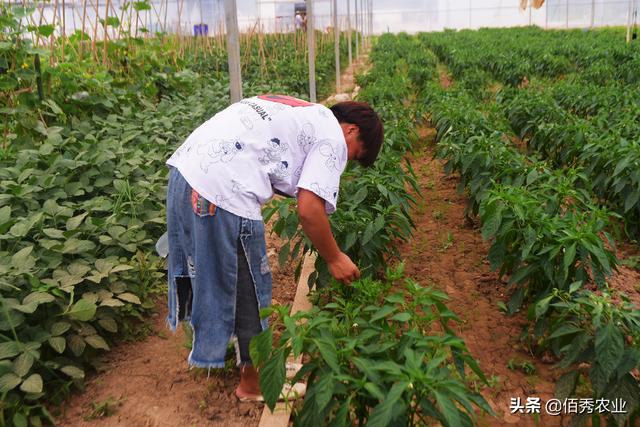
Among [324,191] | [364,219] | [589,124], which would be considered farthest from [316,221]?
[589,124]

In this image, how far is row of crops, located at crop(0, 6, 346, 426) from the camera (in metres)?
2.46

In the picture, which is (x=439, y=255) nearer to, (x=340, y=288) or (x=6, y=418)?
(x=340, y=288)

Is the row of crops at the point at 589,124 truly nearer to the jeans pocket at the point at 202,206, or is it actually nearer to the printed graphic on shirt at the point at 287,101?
the printed graphic on shirt at the point at 287,101

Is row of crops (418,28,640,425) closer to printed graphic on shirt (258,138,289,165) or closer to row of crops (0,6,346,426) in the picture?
printed graphic on shirt (258,138,289,165)

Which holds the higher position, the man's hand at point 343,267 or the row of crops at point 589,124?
the row of crops at point 589,124

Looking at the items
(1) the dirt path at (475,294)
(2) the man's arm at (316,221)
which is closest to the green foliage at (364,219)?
(1) the dirt path at (475,294)

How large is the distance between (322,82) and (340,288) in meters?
10.8

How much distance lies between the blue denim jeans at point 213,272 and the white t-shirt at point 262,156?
0.07 meters

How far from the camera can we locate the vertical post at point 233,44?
461 centimetres

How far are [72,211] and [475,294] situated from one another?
88.9 inches

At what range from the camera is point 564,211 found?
406cm

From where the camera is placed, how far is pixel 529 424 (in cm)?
241

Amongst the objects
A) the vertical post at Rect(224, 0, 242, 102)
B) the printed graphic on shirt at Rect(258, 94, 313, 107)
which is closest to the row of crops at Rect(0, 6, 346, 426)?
the vertical post at Rect(224, 0, 242, 102)

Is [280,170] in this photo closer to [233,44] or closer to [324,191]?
[324,191]
